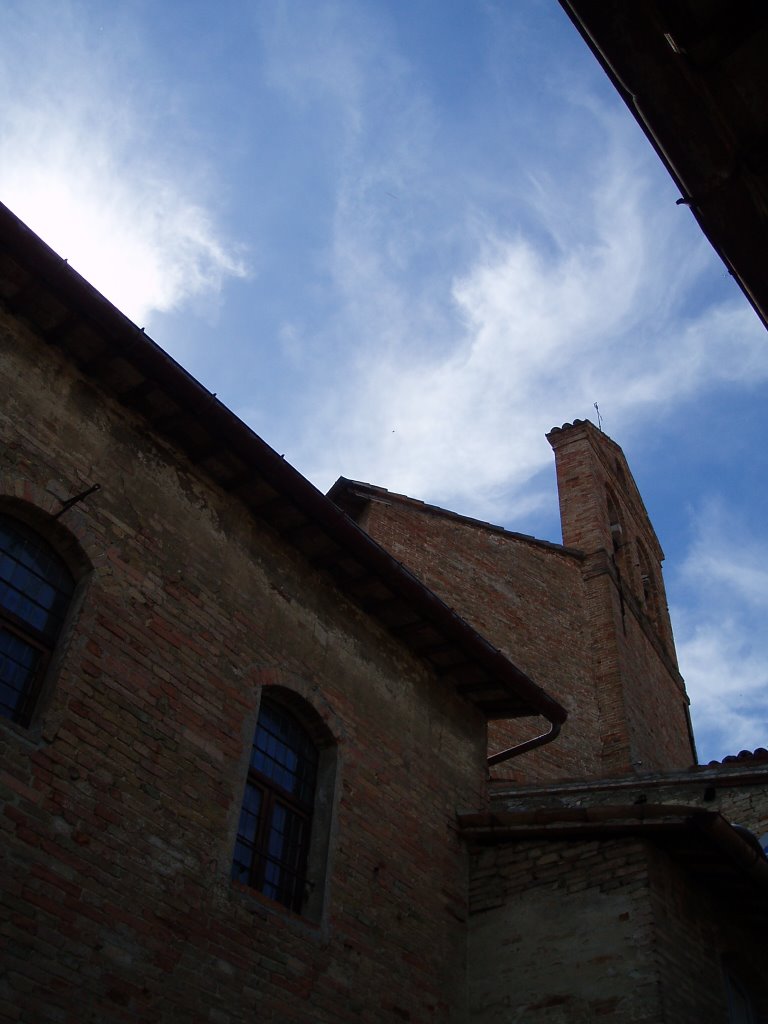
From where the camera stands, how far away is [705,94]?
3.58 metres

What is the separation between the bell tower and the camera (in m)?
16.7

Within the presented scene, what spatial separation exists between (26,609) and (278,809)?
2548 millimetres

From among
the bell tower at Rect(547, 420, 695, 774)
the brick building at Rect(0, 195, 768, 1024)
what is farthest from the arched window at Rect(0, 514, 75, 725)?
the bell tower at Rect(547, 420, 695, 774)

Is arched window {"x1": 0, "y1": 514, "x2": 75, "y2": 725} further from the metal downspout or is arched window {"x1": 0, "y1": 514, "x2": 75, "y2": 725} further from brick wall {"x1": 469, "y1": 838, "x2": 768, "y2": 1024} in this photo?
the metal downspout

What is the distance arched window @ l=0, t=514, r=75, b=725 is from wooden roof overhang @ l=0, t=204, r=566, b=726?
147 centimetres

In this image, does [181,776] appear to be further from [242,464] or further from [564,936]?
[564,936]

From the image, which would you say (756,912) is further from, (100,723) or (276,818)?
(100,723)

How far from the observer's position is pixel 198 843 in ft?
21.7

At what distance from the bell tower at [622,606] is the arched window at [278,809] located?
868 centimetres

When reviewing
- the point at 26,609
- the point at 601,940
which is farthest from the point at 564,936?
the point at 26,609

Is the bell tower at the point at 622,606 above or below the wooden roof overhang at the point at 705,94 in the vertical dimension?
above

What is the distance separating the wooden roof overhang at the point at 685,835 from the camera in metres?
7.73

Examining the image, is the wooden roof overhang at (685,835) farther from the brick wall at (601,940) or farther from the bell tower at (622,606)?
the bell tower at (622,606)

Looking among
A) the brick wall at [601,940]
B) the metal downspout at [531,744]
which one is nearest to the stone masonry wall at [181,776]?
the brick wall at [601,940]
